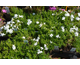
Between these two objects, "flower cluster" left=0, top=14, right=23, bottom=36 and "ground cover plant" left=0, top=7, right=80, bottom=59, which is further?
"flower cluster" left=0, top=14, right=23, bottom=36

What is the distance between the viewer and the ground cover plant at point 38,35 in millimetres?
2090

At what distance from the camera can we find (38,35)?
89.7 inches

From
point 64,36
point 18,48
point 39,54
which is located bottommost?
point 39,54

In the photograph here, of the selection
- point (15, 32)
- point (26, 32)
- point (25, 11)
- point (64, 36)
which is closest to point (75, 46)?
point (64, 36)

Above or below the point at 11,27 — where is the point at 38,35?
below

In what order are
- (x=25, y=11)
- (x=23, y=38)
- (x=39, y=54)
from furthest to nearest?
1. (x=25, y=11)
2. (x=23, y=38)
3. (x=39, y=54)

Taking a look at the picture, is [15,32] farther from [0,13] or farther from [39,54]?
[0,13]

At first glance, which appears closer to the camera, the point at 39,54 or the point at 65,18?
the point at 39,54

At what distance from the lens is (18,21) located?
2.44 metres

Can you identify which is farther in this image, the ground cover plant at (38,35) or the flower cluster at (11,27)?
the flower cluster at (11,27)

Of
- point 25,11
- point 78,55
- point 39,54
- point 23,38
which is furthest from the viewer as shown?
point 25,11

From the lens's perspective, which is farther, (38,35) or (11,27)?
(11,27)

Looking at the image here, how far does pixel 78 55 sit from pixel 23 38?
1.60m

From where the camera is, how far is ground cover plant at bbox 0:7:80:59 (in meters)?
2.09
